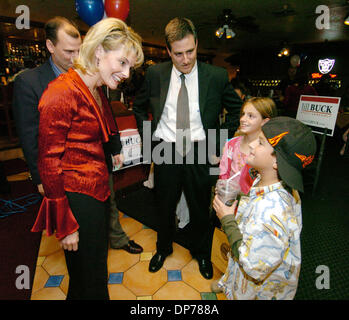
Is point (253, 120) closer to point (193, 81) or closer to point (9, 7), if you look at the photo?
point (193, 81)

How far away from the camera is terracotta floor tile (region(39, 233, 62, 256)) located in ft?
7.40

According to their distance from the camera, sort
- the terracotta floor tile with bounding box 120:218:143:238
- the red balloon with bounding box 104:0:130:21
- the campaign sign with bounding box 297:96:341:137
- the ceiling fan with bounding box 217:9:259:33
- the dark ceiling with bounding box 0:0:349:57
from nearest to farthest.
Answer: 1. the red balloon with bounding box 104:0:130:21
2. the terracotta floor tile with bounding box 120:218:143:238
3. the campaign sign with bounding box 297:96:341:137
4. the dark ceiling with bounding box 0:0:349:57
5. the ceiling fan with bounding box 217:9:259:33

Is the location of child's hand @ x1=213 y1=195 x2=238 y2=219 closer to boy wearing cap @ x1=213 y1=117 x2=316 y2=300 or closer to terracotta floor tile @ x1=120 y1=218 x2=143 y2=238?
boy wearing cap @ x1=213 y1=117 x2=316 y2=300

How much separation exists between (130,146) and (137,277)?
151 cm

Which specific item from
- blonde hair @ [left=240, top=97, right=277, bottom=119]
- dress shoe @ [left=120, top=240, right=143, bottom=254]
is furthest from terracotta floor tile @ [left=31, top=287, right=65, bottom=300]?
blonde hair @ [left=240, top=97, right=277, bottom=119]

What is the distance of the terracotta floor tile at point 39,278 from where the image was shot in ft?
6.09

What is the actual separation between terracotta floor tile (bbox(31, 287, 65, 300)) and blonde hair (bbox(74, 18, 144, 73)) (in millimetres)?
1720

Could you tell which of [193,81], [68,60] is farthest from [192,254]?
[68,60]

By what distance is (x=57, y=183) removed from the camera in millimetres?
957

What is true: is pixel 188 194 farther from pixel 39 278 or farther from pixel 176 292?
pixel 39 278

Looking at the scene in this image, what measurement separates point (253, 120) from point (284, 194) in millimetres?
945

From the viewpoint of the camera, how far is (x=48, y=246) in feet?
7.66
